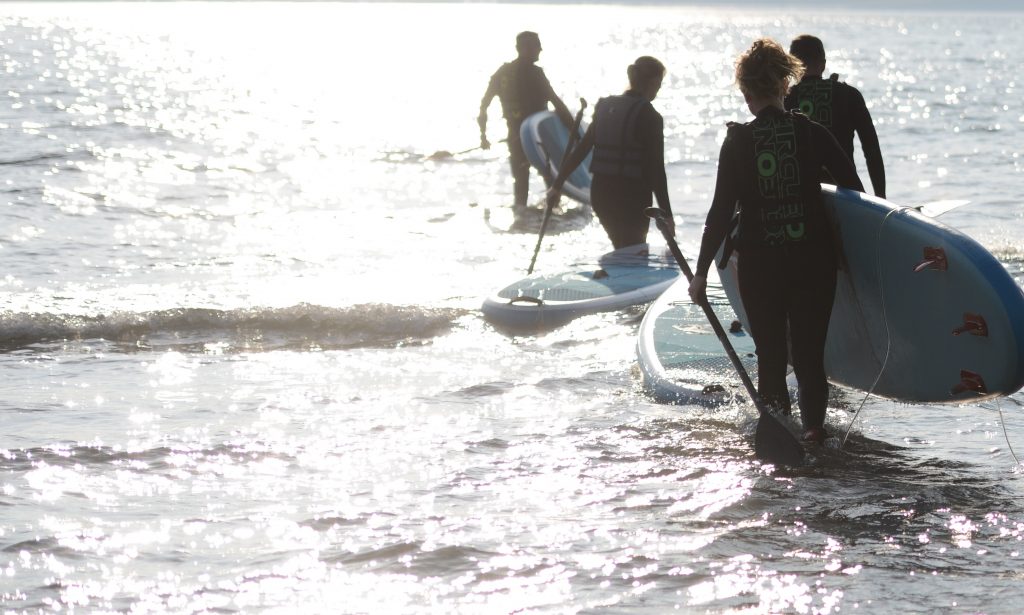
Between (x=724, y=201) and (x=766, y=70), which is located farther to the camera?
(x=724, y=201)

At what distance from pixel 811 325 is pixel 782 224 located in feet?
1.41

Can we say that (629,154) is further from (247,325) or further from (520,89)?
(520,89)

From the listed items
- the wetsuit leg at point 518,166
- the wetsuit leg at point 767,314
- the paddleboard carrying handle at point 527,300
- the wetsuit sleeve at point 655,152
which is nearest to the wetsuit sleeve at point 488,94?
the wetsuit leg at point 518,166

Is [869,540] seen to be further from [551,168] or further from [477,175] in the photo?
[477,175]

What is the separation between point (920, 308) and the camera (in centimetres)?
532

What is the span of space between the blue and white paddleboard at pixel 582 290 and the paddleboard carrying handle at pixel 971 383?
131 inches

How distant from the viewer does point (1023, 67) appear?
49.8 meters

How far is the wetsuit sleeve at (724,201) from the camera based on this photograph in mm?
5035

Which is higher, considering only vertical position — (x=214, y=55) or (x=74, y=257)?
(x=214, y=55)

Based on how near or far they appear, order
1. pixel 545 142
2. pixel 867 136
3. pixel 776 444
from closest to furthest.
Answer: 1. pixel 776 444
2. pixel 867 136
3. pixel 545 142

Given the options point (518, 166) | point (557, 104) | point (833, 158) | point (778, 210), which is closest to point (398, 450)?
point (778, 210)

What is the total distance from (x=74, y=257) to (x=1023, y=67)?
149 feet

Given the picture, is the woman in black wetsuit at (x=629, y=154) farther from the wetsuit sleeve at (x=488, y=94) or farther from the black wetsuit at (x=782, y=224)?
the wetsuit sleeve at (x=488, y=94)

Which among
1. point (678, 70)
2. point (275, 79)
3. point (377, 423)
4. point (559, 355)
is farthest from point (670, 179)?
point (678, 70)
